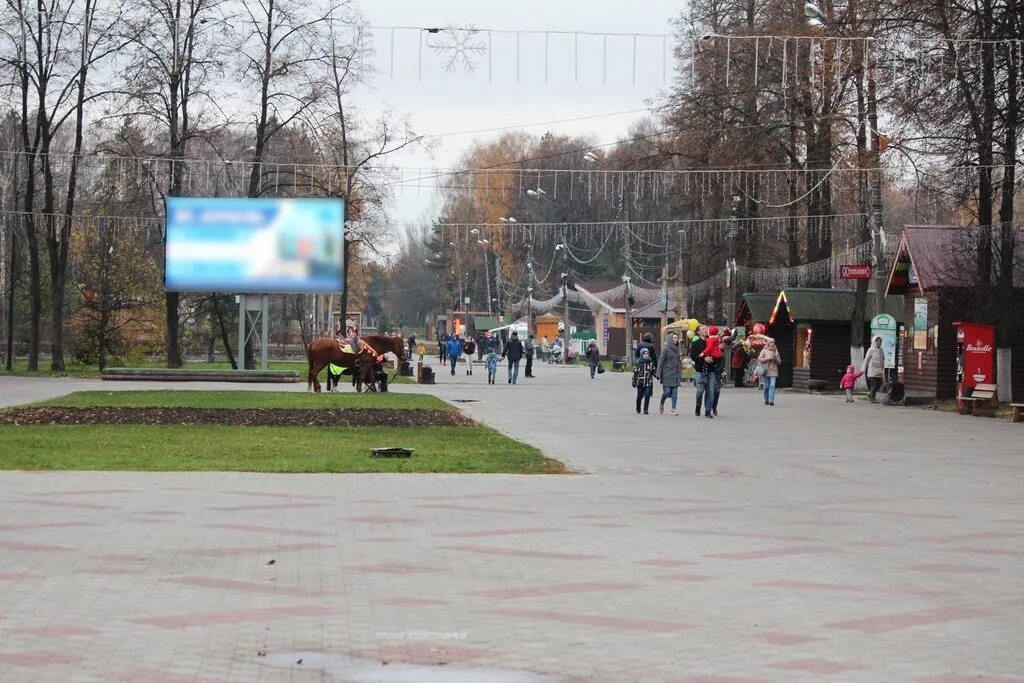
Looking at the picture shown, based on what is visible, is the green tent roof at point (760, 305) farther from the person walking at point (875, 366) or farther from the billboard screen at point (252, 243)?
the billboard screen at point (252, 243)

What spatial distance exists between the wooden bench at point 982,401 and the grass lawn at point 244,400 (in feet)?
38.8

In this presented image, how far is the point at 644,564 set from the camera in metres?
10.2

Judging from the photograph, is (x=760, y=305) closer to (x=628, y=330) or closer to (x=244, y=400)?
(x=628, y=330)

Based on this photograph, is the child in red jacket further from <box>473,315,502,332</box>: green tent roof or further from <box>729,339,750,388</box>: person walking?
<box>473,315,502,332</box>: green tent roof

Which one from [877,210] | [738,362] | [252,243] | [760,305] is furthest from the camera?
[738,362]

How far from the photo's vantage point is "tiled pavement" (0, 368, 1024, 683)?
7.19 metres

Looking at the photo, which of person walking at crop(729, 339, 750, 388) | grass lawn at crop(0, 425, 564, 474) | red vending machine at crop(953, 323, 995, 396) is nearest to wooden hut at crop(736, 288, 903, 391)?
person walking at crop(729, 339, 750, 388)

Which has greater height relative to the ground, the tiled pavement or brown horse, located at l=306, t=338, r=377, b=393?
brown horse, located at l=306, t=338, r=377, b=393

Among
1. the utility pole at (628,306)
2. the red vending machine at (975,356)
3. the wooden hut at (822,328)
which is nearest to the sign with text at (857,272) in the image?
the red vending machine at (975,356)

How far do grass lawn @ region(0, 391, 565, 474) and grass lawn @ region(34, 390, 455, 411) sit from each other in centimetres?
629

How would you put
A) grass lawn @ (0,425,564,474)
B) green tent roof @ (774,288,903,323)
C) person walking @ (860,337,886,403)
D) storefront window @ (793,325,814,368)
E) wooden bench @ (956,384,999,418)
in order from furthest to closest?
storefront window @ (793,325,814,368)
green tent roof @ (774,288,903,323)
person walking @ (860,337,886,403)
wooden bench @ (956,384,999,418)
grass lawn @ (0,425,564,474)

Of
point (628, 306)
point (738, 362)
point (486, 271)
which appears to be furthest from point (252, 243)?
point (486, 271)

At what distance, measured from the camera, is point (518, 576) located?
31.7ft

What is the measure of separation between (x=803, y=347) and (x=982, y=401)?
581 inches
